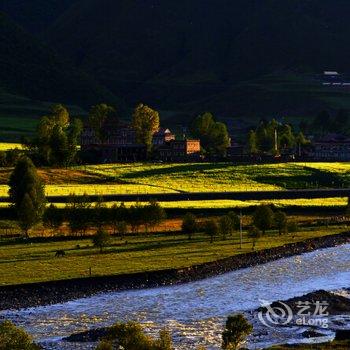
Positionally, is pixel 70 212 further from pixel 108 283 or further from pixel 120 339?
pixel 120 339

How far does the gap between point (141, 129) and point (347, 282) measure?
115173 mm

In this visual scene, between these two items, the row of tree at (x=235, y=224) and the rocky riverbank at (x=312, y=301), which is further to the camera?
the row of tree at (x=235, y=224)

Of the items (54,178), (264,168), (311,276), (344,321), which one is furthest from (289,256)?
(264,168)

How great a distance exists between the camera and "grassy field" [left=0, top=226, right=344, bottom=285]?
78.1m

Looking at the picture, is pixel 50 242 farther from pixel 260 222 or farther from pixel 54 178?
pixel 54 178

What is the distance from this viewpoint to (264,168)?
17600 cm

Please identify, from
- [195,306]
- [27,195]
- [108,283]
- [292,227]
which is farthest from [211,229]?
[195,306]

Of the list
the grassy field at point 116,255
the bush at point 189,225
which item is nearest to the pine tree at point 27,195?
the grassy field at point 116,255

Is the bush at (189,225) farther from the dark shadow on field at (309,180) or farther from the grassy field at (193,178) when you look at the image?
the dark shadow on field at (309,180)

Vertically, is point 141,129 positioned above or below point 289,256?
above

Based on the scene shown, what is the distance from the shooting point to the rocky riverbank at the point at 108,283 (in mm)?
70938

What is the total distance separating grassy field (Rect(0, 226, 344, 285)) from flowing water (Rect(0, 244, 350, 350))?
484 centimetres

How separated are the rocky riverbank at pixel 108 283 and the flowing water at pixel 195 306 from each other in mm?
1279

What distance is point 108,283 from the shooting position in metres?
76.2
